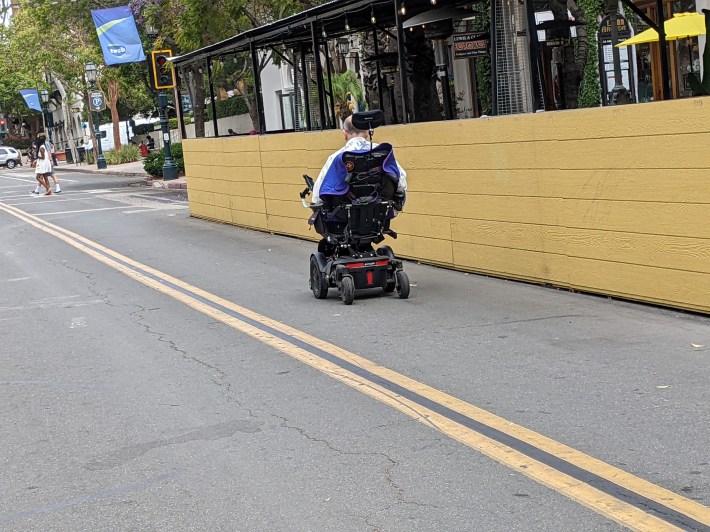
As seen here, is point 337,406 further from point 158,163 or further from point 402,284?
point 158,163

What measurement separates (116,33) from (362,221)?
76.4ft

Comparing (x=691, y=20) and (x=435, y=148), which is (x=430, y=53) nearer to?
(x=691, y=20)

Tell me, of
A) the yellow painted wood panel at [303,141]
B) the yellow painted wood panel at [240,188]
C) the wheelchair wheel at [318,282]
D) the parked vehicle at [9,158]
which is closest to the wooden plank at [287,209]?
the yellow painted wood panel at [240,188]

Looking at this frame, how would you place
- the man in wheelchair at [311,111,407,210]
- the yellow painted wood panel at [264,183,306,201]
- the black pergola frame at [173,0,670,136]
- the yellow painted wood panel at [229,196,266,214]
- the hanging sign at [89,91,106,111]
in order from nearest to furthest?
the man in wheelchair at [311,111,407,210], the black pergola frame at [173,0,670,136], the yellow painted wood panel at [264,183,306,201], the yellow painted wood panel at [229,196,266,214], the hanging sign at [89,91,106,111]

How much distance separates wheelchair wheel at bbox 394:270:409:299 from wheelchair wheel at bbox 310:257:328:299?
2.44 ft

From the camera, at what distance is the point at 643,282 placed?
366 inches

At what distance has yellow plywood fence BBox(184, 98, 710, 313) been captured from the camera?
867cm

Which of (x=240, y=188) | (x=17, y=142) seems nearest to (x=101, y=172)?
(x=240, y=188)

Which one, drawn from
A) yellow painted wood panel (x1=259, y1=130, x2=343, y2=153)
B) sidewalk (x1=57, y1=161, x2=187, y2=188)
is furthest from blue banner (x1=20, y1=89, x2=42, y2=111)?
yellow painted wood panel (x1=259, y1=130, x2=343, y2=153)

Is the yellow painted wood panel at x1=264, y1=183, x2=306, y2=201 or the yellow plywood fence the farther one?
the yellow painted wood panel at x1=264, y1=183, x2=306, y2=201

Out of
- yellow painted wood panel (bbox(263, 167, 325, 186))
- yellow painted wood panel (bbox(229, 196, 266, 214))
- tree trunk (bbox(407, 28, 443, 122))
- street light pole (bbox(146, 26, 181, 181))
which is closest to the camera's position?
yellow painted wood panel (bbox(263, 167, 325, 186))

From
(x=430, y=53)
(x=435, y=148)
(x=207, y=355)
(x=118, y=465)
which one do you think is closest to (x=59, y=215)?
(x=430, y=53)

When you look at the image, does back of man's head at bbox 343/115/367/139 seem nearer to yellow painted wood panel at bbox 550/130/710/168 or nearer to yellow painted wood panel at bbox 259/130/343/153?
yellow painted wood panel at bbox 550/130/710/168

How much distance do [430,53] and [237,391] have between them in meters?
13.2
